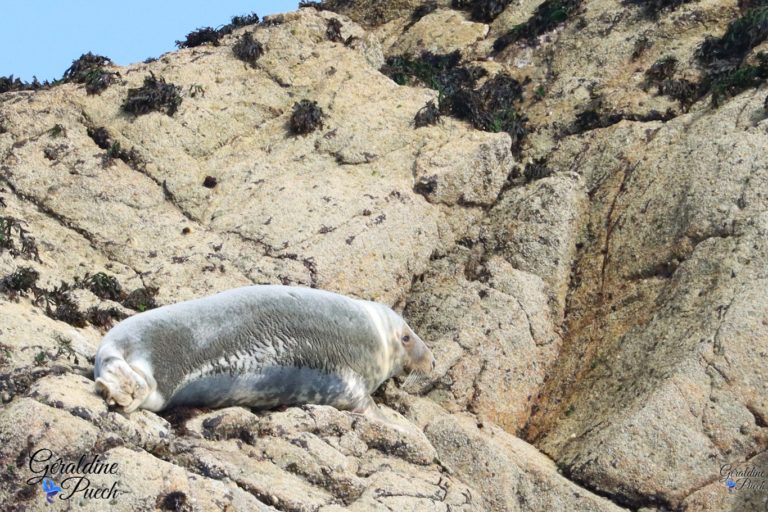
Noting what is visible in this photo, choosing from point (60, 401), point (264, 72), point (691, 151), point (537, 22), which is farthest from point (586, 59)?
point (60, 401)

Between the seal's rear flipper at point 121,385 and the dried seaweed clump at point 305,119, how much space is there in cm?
615

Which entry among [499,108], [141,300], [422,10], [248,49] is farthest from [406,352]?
[422,10]

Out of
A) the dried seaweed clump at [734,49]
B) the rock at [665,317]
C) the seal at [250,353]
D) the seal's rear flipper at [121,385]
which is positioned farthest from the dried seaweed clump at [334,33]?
the seal's rear flipper at [121,385]

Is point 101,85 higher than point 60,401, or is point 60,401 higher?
point 101,85

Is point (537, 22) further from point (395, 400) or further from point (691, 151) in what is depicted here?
point (395, 400)

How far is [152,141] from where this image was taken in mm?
13383

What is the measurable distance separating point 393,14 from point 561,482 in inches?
424

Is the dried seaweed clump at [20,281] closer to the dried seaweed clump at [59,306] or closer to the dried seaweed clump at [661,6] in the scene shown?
the dried seaweed clump at [59,306]

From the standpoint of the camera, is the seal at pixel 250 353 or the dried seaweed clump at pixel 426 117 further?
the dried seaweed clump at pixel 426 117

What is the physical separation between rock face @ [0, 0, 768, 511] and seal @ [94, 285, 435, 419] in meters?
0.25
